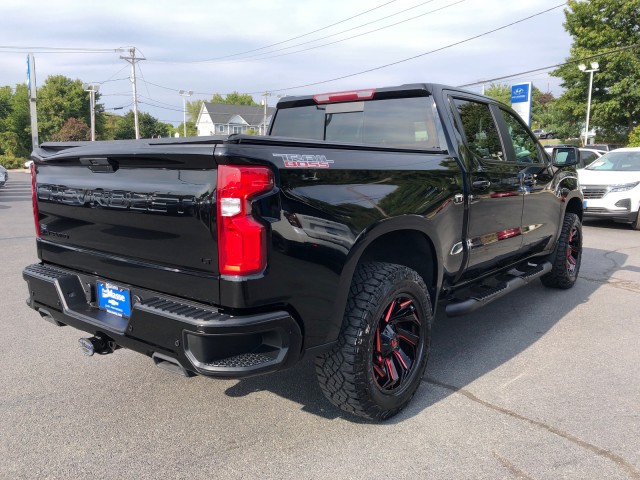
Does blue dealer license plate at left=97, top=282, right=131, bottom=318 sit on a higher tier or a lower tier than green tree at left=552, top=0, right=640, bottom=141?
lower

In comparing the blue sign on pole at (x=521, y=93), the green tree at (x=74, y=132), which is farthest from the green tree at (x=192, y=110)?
the blue sign on pole at (x=521, y=93)

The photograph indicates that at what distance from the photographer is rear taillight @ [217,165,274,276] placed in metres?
2.24

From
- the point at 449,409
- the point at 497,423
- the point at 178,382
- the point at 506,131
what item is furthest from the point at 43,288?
the point at 506,131

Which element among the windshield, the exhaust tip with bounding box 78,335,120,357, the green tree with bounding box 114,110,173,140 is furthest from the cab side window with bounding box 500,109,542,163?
the green tree with bounding box 114,110,173,140

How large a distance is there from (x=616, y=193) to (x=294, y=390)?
9.38 m

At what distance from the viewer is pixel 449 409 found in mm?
3182

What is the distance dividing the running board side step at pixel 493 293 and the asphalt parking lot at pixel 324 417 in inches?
17.4

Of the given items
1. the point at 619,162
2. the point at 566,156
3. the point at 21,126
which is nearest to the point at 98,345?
the point at 566,156

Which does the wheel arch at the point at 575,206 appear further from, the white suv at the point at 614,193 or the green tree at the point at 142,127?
the green tree at the point at 142,127

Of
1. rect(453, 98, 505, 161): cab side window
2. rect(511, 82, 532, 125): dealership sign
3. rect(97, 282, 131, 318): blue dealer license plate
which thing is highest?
rect(511, 82, 532, 125): dealership sign

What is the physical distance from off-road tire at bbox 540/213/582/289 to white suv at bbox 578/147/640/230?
15.4 feet

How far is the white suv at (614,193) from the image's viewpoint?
10.3 meters

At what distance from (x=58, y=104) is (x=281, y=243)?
68524 millimetres

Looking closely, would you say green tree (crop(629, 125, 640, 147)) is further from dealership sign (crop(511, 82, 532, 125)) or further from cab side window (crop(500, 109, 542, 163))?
cab side window (crop(500, 109, 542, 163))
